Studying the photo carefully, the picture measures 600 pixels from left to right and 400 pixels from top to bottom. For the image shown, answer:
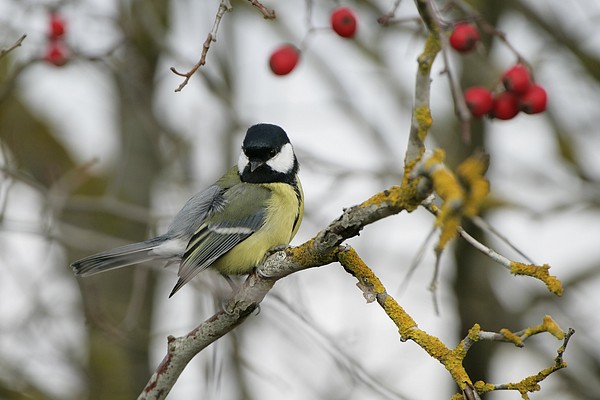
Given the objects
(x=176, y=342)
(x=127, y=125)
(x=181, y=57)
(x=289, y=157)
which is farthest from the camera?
(x=127, y=125)

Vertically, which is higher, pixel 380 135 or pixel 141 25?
pixel 141 25

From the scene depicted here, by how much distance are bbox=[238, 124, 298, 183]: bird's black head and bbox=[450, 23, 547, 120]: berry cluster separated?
3.05 ft

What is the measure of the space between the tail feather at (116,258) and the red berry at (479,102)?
4.92 feet

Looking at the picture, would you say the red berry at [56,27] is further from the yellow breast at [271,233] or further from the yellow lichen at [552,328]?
the yellow lichen at [552,328]

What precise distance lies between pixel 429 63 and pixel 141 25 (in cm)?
399

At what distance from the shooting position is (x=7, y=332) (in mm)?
5211

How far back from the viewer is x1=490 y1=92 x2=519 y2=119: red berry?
130 inches

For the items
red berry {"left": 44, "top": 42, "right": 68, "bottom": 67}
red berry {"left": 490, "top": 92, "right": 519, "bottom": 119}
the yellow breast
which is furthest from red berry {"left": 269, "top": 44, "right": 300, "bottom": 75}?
red berry {"left": 44, "top": 42, "right": 68, "bottom": 67}

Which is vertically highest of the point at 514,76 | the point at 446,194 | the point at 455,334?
the point at 455,334

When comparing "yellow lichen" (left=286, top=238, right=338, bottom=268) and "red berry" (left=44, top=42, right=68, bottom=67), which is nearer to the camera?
"yellow lichen" (left=286, top=238, right=338, bottom=268)

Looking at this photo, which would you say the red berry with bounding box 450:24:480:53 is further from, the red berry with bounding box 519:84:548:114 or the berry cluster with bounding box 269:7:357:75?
the berry cluster with bounding box 269:7:357:75

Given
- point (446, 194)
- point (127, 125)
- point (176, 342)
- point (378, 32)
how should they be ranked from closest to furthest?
point (446, 194)
point (176, 342)
point (378, 32)
point (127, 125)

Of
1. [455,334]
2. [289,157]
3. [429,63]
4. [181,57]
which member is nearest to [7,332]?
[181,57]

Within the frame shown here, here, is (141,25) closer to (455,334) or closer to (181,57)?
(181,57)
